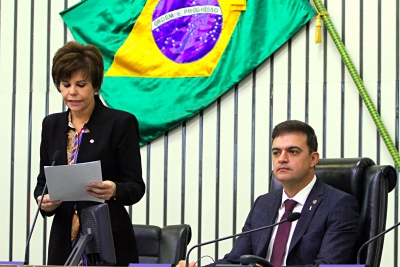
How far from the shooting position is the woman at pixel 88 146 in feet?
8.98

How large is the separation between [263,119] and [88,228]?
225cm

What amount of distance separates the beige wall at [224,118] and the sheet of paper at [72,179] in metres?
1.96

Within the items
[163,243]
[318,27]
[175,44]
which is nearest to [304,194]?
[163,243]

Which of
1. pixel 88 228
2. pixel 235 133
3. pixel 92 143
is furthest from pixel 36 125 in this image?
pixel 88 228

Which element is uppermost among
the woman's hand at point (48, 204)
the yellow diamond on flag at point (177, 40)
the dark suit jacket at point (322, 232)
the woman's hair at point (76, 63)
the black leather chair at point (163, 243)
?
the yellow diamond on flag at point (177, 40)

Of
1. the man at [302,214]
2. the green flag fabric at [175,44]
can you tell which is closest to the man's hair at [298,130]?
the man at [302,214]

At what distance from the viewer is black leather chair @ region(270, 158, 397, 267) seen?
268cm

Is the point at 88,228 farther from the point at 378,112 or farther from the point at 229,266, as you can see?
the point at 378,112

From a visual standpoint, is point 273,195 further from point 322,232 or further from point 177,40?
A: point 177,40

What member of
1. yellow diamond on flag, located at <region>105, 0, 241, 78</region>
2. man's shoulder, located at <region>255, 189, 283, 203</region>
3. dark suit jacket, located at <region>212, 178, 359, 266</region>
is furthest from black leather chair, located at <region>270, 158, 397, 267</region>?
yellow diamond on flag, located at <region>105, 0, 241, 78</region>

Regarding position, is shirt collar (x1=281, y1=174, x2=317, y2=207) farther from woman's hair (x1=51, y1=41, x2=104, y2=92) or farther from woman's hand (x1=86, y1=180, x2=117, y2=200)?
woman's hair (x1=51, y1=41, x2=104, y2=92)

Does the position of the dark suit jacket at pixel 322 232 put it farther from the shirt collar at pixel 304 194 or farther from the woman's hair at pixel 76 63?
the woman's hair at pixel 76 63

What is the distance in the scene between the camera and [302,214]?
9.33 ft

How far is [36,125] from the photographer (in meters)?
4.88
